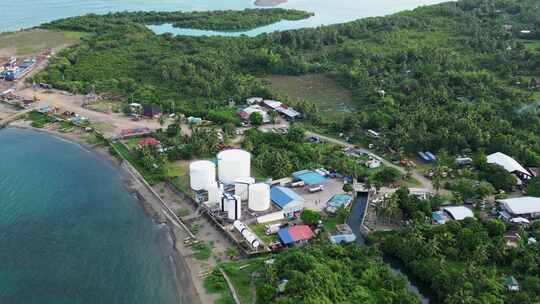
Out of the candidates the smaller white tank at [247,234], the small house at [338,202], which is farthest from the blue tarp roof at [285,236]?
the small house at [338,202]

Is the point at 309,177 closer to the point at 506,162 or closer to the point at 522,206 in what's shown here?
the point at 522,206

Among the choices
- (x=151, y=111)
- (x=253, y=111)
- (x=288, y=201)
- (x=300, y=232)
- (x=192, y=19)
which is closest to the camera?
(x=300, y=232)

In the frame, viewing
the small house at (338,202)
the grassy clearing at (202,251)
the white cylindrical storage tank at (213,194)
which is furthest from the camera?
the small house at (338,202)

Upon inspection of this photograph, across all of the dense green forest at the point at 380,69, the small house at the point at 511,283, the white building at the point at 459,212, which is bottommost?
the small house at the point at 511,283

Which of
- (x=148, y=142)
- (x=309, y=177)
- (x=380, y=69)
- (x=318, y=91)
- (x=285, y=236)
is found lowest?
(x=285, y=236)

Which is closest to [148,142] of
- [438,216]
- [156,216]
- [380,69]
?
[156,216]

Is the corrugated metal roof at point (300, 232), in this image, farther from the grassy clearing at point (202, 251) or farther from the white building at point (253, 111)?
the white building at point (253, 111)

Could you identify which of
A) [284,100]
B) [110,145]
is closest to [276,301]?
[110,145]

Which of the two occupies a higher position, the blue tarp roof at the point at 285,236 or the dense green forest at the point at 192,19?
the dense green forest at the point at 192,19
